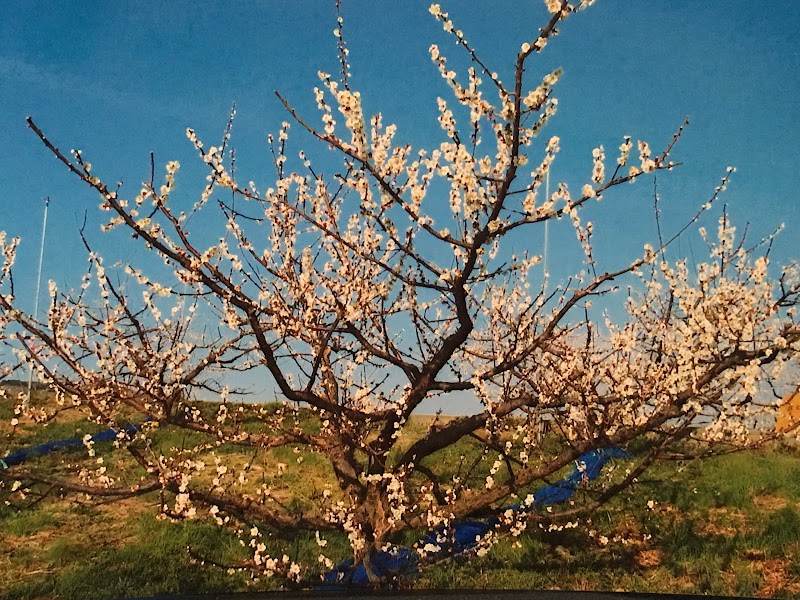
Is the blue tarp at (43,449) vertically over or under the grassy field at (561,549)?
over

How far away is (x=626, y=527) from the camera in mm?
8602

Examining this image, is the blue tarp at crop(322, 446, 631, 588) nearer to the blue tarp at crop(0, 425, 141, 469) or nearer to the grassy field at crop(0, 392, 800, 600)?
the grassy field at crop(0, 392, 800, 600)

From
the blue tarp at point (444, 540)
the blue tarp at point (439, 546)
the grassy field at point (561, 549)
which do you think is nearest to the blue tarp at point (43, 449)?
the blue tarp at point (444, 540)

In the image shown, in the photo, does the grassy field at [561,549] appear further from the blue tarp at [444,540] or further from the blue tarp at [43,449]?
the blue tarp at [43,449]

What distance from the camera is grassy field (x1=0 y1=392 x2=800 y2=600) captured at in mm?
7207

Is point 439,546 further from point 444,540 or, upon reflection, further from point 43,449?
point 43,449

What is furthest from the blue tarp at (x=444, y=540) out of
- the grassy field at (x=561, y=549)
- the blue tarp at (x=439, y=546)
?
the grassy field at (x=561, y=549)

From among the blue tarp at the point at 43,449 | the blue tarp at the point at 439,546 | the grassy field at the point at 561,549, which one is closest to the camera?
the blue tarp at the point at 439,546

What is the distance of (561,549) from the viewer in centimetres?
798

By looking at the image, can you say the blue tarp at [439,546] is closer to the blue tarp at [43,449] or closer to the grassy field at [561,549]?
the grassy field at [561,549]

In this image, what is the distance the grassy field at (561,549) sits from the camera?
23.6 feet

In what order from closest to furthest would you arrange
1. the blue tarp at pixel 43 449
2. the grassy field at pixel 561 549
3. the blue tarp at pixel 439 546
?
1. the blue tarp at pixel 439 546
2. the grassy field at pixel 561 549
3. the blue tarp at pixel 43 449

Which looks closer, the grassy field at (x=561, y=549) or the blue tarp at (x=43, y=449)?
the grassy field at (x=561, y=549)

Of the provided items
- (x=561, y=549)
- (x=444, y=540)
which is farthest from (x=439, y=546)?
(x=561, y=549)
